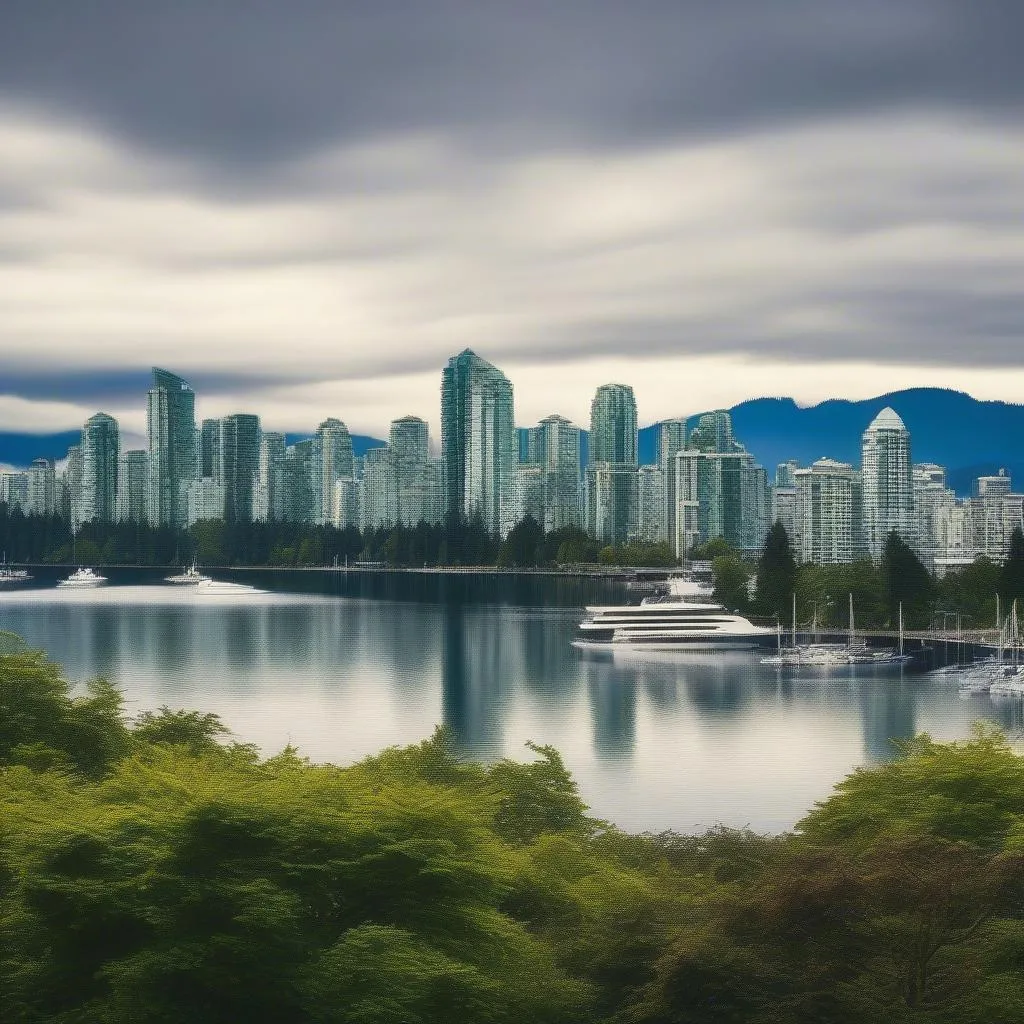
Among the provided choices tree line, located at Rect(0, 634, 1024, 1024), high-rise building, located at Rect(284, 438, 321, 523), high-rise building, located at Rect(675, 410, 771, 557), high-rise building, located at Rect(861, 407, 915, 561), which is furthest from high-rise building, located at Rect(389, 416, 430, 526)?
tree line, located at Rect(0, 634, 1024, 1024)

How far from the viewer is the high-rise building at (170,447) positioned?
157625 mm

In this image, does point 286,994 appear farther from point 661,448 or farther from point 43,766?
point 661,448

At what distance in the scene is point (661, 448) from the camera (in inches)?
6905

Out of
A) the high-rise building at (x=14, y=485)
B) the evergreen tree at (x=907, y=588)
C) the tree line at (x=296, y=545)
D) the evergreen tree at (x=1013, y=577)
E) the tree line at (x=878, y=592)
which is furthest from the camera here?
the high-rise building at (x=14, y=485)

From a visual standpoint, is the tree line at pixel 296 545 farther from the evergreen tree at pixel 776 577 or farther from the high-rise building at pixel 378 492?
the evergreen tree at pixel 776 577

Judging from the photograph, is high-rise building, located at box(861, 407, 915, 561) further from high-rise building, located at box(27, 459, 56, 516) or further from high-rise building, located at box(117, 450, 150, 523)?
high-rise building, located at box(27, 459, 56, 516)

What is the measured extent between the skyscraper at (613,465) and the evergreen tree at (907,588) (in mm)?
73250

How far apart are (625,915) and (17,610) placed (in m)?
62.6

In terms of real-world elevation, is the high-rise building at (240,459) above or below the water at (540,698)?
above

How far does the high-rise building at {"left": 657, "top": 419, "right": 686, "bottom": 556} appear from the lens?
134m

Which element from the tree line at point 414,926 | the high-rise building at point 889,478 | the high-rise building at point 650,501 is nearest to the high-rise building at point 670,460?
the high-rise building at point 650,501

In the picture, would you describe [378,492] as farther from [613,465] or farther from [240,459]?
[613,465]

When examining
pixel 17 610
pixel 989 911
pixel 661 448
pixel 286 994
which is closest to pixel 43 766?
pixel 286 994

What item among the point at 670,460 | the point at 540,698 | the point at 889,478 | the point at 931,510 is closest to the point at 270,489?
the point at 670,460
